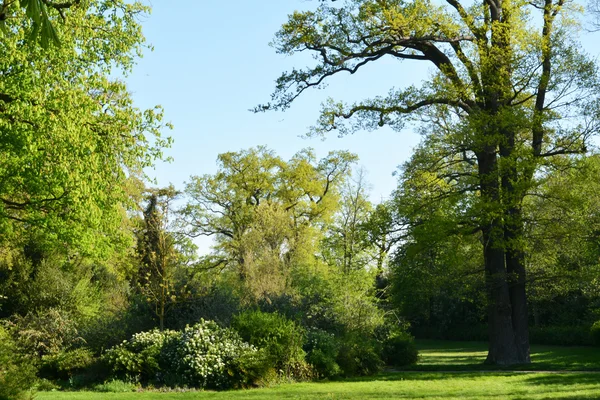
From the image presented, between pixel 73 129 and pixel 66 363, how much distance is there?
245 inches

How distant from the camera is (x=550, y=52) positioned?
19.7 m

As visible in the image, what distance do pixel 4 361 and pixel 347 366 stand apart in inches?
355

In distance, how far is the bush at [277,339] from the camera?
15438 mm

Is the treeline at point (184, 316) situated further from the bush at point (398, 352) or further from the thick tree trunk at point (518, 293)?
the thick tree trunk at point (518, 293)

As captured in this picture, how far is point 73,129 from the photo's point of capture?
1406cm

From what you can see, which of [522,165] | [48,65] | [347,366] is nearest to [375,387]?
[347,366]

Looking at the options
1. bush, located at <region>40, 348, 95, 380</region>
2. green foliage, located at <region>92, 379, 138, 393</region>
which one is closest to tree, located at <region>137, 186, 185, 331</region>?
bush, located at <region>40, 348, 95, 380</region>

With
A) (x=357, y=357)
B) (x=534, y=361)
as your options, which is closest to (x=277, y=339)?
(x=357, y=357)

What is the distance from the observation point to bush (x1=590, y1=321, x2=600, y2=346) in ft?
84.4

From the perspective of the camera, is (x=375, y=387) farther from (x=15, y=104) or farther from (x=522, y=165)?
(x=15, y=104)

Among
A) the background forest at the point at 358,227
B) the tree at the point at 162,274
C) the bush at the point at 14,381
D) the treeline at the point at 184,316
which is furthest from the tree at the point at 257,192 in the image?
the bush at the point at 14,381

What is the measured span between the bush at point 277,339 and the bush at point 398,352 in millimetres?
6059

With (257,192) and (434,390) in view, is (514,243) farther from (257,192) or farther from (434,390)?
(257,192)

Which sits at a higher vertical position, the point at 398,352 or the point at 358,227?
the point at 358,227
